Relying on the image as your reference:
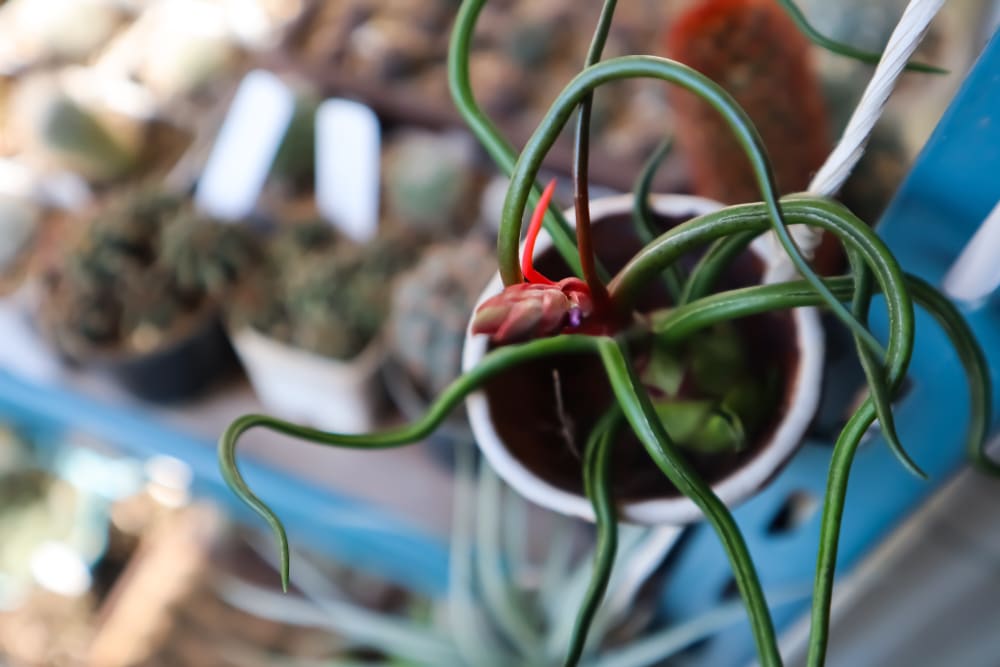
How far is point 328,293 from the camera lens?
0.59 m

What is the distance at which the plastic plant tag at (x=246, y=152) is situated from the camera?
0.67 m

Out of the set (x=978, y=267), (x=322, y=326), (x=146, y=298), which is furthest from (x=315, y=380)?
(x=978, y=267)

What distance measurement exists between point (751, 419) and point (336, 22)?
28.6 inches

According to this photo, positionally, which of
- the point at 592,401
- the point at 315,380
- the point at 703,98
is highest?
the point at 703,98

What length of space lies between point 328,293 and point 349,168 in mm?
110

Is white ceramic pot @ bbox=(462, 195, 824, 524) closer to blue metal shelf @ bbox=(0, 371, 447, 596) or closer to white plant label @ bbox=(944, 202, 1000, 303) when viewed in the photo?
white plant label @ bbox=(944, 202, 1000, 303)

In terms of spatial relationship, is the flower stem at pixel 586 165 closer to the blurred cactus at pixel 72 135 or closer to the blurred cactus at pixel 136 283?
the blurred cactus at pixel 136 283

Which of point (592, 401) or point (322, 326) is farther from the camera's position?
point (322, 326)

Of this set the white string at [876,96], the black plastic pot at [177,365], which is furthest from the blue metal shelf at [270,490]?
the white string at [876,96]

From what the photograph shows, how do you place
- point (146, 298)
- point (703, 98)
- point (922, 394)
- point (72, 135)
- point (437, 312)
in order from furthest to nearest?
1. point (72, 135)
2. point (146, 298)
3. point (437, 312)
4. point (922, 394)
5. point (703, 98)

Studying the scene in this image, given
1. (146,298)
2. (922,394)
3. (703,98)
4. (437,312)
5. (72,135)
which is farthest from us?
(72,135)

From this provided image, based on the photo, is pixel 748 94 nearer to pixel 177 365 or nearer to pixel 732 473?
pixel 732 473

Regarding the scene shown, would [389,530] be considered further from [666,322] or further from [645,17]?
[645,17]

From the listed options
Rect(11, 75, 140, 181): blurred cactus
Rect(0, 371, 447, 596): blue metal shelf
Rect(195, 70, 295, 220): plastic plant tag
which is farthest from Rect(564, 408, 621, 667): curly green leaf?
Rect(11, 75, 140, 181): blurred cactus
